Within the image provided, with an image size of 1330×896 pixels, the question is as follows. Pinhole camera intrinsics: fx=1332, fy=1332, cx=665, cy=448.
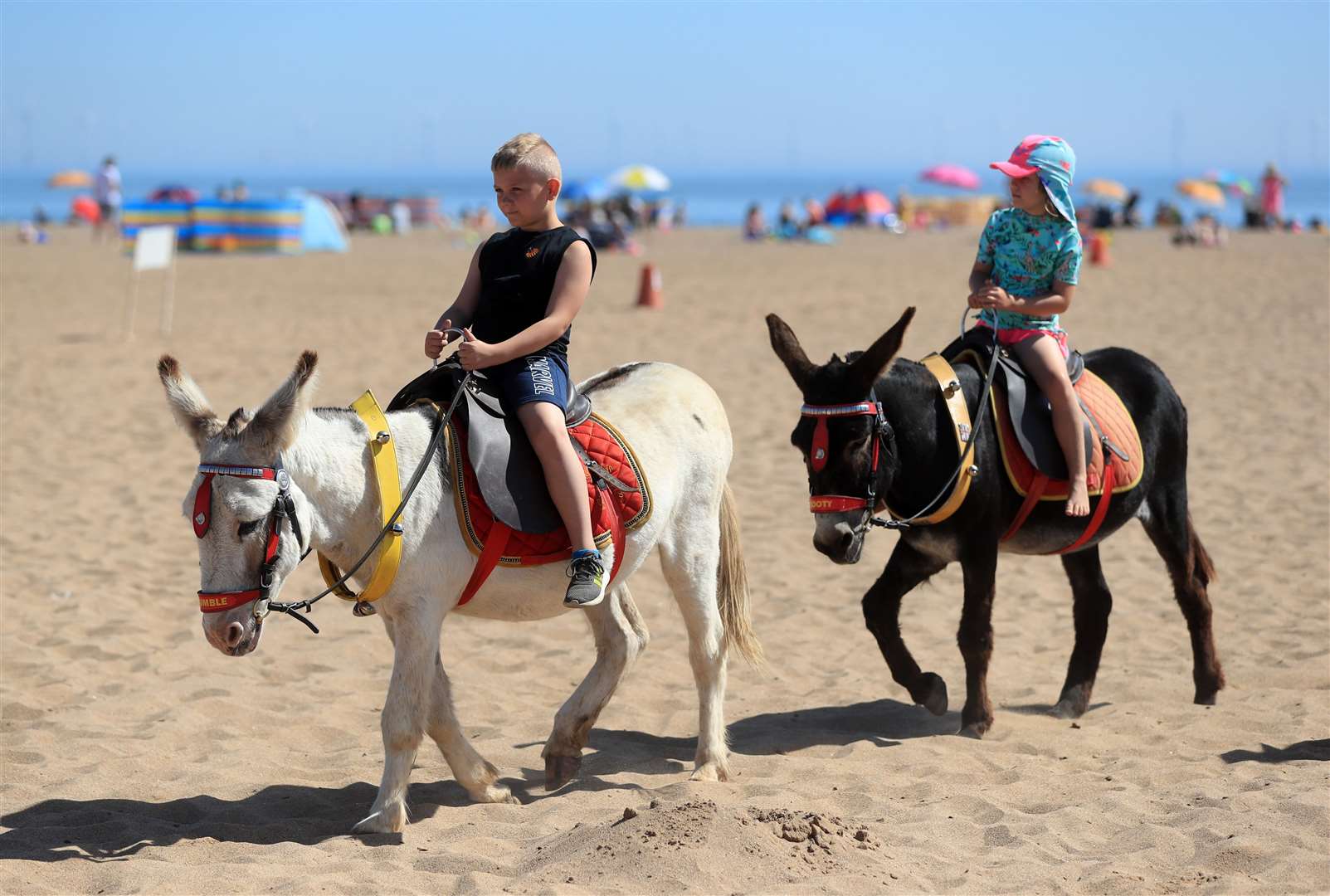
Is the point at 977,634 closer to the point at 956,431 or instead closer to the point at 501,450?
the point at 956,431

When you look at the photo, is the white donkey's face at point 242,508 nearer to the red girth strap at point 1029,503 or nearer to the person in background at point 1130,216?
the red girth strap at point 1029,503

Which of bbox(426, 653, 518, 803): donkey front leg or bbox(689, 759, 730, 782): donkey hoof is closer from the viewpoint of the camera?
bbox(426, 653, 518, 803): donkey front leg

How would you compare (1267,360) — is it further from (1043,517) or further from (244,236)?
(244,236)

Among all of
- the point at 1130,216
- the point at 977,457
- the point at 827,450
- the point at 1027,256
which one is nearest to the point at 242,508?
the point at 827,450

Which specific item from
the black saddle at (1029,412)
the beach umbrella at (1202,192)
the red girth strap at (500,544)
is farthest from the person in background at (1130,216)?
the red girth strap at (500,544)

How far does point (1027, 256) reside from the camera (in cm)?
549

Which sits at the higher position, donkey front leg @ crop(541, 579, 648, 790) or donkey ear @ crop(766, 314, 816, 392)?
donkey ear @ crop(766, 314, 816, 392)

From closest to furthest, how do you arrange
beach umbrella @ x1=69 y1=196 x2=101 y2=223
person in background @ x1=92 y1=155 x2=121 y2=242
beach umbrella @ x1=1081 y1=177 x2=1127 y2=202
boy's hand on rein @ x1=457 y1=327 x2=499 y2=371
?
boy's hand on rein @ x1=457 y1=327 x2=499 y2=371
person in background @ x1=92 y1=155 x2=121 y2=242
beach umbrella @ x1=69 y1=196 x2=101 y2=223
beach umbrella @ x1=1081 y1=177 x2=1127 y2=202

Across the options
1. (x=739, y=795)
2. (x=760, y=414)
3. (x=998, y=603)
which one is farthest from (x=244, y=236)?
(x=739, y=795)

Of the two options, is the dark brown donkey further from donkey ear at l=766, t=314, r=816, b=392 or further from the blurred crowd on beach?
the blurred crowd on beach

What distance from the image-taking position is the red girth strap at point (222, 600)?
12.7 ft

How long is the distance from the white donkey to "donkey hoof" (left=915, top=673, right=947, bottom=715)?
0.79 metres

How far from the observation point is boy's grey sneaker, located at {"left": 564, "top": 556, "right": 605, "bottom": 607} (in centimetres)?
433

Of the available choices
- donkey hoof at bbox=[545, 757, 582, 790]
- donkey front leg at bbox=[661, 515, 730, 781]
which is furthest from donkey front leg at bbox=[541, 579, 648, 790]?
donkey front leg at bbox=[661, 515, 730, 781]
